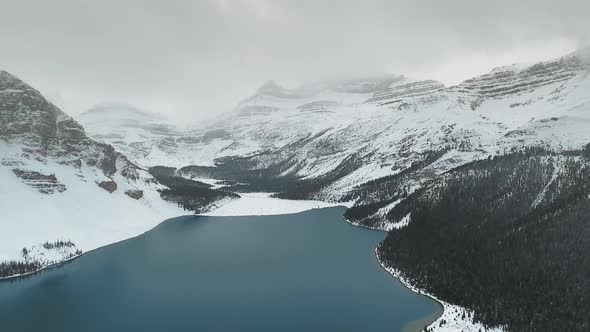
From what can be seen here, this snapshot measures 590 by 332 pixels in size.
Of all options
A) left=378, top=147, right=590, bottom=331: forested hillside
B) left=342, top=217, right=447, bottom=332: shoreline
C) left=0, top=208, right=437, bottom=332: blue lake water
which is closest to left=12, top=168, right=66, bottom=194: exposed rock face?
left=0, top=208, right=437, bottom=332: blue lake water

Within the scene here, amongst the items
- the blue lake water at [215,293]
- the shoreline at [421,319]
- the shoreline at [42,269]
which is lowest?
the shoreline at [421,319]

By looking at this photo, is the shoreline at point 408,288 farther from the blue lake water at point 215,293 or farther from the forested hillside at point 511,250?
the forested hillside at point 511,250

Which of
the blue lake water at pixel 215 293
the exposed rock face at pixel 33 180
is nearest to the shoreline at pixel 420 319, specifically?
the blue lake water at pixel 215 293

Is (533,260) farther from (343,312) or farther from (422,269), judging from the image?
(343,312)

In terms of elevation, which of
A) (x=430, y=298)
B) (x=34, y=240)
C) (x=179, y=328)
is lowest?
(x=430, y=298)

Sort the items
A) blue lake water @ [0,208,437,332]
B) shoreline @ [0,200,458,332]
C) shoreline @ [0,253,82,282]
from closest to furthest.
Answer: shoreline @ [0,200,458,332] → blue lake water @ [0,208,437,332] → shoreline @ [0,253,82,282]

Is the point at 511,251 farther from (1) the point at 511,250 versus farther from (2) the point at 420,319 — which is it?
(2) the point at 420,319

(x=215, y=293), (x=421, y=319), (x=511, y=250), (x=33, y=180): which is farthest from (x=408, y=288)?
(x=33, y=180)

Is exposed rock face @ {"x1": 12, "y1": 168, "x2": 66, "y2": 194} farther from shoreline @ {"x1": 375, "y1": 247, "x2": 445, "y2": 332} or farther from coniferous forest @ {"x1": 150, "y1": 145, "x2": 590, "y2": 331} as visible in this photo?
shoreline @ {"x1": 375, "y1": 247, "x2": 445, "y2": 332}

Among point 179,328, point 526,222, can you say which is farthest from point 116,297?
point 526,222
